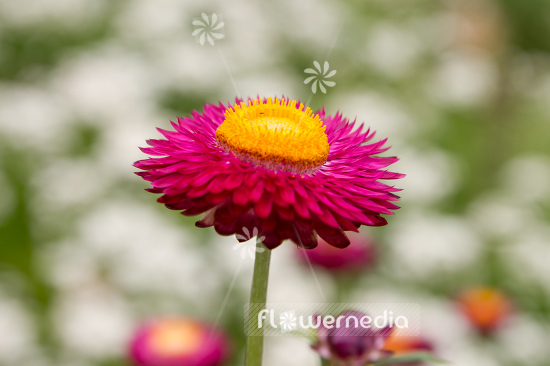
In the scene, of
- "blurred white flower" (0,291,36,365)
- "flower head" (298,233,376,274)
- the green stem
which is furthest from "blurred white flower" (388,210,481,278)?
the green stem

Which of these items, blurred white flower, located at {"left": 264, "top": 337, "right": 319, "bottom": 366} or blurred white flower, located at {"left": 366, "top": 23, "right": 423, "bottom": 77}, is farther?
blurred white flower, located at {"left": 366, "top": 23, "right": 423, "bottom": 77}

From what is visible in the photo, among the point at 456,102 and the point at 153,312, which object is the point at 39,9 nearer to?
the point at 153,312

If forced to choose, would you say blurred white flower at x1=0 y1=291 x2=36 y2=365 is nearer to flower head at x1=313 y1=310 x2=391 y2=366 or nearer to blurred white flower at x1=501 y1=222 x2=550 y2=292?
flower head at x1=313 y1=310 x2=391 y2=366

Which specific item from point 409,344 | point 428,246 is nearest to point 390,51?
point 428,246

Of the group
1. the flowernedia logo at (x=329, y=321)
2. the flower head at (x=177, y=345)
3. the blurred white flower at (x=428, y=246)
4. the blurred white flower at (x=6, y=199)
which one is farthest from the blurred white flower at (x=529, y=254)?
the blurred white flower at (x=6, y=199)

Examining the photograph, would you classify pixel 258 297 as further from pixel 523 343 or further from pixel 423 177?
pixel 423 177

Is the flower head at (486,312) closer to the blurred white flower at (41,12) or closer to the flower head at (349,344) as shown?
the flower head at (349,344)

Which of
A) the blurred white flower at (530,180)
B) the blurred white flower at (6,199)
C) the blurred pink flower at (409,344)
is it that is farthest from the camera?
the blurred white flower at (530,180)
